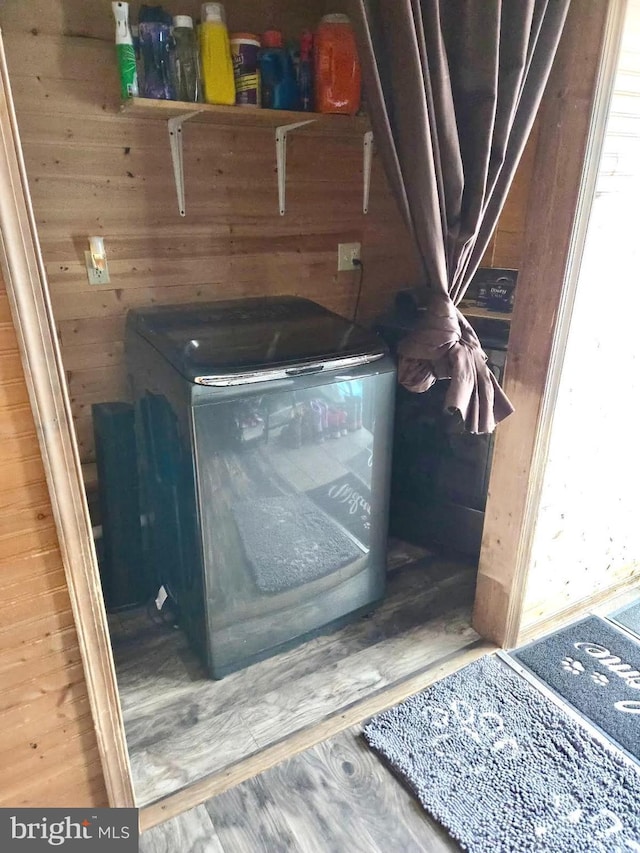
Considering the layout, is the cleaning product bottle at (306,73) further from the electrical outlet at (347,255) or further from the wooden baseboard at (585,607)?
the wooden baseboard at (585,607)

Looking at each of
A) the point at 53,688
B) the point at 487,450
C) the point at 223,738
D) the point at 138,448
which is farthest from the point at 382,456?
the point at 53,688

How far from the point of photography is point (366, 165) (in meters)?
1.98

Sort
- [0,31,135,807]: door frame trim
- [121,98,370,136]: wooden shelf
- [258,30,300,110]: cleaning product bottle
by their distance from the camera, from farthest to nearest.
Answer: [258,30,300,110]: cleaning product bottle, [121,98,370,136]: wooden shelf, [0,31,135,807]: door frame trim

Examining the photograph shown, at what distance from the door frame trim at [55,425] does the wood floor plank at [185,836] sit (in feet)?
0.46

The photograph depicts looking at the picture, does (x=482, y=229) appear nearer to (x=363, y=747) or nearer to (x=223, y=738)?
(x=363, y=747)

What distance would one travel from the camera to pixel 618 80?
4.17ft

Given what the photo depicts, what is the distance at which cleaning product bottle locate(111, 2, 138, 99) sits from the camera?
4.68ft

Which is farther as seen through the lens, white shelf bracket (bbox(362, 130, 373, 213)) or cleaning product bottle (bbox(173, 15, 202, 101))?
white shelf bracket (bbox(362, 130, 373, 213))

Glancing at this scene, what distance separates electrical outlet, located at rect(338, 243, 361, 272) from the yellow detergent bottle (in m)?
0.65

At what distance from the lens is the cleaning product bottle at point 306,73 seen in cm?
163

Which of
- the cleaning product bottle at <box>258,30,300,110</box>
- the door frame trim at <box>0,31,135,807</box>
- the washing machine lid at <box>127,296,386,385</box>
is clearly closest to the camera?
the door frame trim at <box>0,31,135,807</box>

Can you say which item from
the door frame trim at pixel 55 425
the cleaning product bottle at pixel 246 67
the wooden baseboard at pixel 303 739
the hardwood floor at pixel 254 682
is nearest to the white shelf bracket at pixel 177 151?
the cleaning product bottle at pixel 246 67

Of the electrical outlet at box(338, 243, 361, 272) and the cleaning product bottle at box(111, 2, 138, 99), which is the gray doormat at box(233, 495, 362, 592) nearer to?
the electrical outlet at box(338, 243, 361, 272)

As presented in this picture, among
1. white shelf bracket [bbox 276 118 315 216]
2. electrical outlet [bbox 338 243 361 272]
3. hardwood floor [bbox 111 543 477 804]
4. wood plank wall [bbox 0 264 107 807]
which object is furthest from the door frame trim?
electrical outlet [bbox 338 243 361 272]
